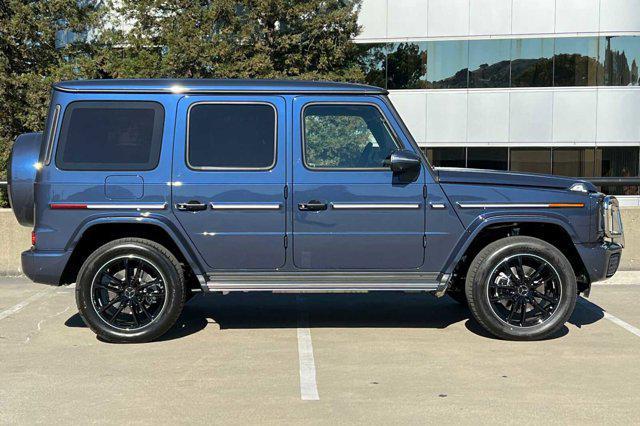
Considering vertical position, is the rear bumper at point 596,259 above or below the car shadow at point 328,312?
above

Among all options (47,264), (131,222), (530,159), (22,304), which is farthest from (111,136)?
(530,159)

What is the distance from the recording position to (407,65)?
25969mm

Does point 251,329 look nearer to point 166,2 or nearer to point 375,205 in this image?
point 375,205

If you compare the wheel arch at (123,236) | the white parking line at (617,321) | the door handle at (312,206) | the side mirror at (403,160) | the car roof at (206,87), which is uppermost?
the car roof at (206,87)

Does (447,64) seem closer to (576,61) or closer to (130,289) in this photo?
(576,61)

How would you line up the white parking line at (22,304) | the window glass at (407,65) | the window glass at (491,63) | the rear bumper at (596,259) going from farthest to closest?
the window glass at (407,65) → the window glass at (491,63) → the white parking line at (22,304) → the rear bumper at (596,259)

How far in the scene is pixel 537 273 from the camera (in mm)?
6070

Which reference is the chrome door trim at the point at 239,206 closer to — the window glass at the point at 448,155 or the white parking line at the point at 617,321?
the white parking line at the point at 617,321

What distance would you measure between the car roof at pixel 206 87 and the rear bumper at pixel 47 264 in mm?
1328

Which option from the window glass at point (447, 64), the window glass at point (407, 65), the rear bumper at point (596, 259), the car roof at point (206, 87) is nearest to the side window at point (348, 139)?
the car roof at point (206, 87)

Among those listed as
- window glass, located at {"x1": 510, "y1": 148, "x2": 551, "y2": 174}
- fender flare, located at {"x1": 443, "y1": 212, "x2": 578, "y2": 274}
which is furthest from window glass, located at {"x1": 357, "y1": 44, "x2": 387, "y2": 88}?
fender flare, located at {"x1": 443, "y1": 212, "x2": 578, "y2": 274}

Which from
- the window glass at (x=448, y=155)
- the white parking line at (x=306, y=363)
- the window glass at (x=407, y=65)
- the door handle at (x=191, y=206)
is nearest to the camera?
the white parking line at (x=306, y=363)

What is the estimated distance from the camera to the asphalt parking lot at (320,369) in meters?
4.41

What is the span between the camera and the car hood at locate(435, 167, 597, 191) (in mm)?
6051
